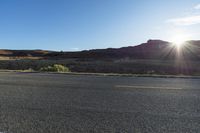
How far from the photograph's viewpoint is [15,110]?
4.42 metres

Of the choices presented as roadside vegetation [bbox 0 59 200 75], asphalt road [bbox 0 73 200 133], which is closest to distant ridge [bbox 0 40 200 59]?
roadside vegetation [bbox 0 59 200 75]

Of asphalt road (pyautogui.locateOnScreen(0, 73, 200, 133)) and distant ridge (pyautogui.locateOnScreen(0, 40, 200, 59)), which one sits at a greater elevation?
distant ridge (pyautogui.locateOnScreen(0, 40, 200, 59))

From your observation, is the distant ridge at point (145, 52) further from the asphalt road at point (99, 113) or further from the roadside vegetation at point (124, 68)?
the asphalt road at point (99, 113)

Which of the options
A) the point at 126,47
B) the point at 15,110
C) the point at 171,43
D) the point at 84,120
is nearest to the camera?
the point at 84,120

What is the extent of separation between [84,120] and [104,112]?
2.02ft

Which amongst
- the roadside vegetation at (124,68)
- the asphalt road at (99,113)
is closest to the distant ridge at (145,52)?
the roadside vegetation at (124,68)

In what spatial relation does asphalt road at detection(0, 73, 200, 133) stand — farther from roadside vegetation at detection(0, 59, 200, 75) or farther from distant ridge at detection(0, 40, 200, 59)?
distant ridge at detection(0, 40, 200, 59)

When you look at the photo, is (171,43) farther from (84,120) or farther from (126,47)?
(84,120)

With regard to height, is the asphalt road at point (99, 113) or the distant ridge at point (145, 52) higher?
the distant ridge at point (145, 52)

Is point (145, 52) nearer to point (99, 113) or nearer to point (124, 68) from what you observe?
point (124, 68)

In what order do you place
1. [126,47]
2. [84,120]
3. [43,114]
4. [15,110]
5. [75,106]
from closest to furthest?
[84,120] < [43,114] < [15,110] < [75,106] < [126,47]

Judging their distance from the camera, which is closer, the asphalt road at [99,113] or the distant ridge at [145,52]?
the asphalt road at [99,113]

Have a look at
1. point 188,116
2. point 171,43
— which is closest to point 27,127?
point 188,116

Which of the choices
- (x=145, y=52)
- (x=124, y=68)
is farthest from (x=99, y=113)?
(x=145, y=52)
